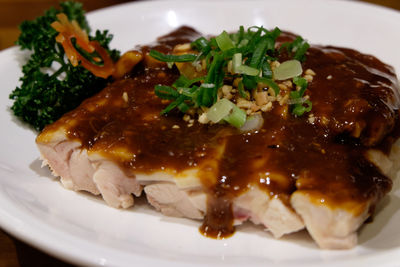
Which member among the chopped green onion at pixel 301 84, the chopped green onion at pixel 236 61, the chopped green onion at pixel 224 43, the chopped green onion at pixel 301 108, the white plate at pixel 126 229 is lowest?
the white plate at pixel 126 229

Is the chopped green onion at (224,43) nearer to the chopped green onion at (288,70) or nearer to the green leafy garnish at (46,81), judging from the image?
the chopped green onion at (288,70)

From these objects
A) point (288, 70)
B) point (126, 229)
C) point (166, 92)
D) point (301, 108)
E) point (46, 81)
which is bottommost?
point (126, 229)

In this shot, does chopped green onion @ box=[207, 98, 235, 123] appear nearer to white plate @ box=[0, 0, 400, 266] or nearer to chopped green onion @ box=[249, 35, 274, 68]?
chopped green onion @ box=[249, 35, 274, 68]

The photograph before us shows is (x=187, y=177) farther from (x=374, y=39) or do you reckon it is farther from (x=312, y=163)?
(x=374, y=39)

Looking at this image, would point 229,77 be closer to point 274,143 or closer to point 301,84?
point 301,84

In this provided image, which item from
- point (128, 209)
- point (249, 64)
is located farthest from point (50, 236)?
→ point (249, 64)

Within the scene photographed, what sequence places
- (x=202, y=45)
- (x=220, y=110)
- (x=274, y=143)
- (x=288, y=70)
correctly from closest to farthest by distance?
(x=274, y=143) → (x=220, y=110) → (x=288, y=70) → (x=202, y=45)

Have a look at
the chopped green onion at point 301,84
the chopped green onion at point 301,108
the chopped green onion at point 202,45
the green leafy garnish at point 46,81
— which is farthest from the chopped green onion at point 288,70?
the green leafy garnish at point 46,81

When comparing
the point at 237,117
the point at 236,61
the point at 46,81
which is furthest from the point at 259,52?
the point at 46,81
